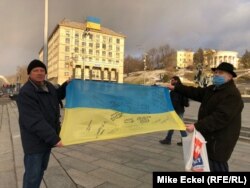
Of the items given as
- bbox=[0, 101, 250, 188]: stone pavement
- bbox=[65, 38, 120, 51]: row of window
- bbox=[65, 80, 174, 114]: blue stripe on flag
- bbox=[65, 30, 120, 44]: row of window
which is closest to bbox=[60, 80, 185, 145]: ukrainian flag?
bbox=[65, 80, 174, 114]: blue stripe on flag

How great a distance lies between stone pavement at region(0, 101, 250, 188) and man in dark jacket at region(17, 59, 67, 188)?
4.42 ft

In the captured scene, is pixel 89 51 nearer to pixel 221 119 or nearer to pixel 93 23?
pixel 93 23

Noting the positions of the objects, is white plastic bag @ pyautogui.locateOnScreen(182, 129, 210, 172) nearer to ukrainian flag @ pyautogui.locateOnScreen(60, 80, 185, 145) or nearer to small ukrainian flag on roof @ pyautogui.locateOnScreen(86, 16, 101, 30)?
ukrainian flag @ pyautogui.locateOnScreen(60, 80, 185, 145)

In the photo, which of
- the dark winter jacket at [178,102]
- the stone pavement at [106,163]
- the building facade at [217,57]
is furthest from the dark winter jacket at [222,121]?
the building facade at [217,57]

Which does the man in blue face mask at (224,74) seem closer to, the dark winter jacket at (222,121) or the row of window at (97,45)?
the dark winter jacket at (222,121)

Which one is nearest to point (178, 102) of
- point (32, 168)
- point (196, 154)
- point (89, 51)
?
point (196, 154)

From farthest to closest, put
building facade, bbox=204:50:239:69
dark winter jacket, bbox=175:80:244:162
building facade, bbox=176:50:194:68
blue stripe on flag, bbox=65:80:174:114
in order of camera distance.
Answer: building facade, bbox=176:50:194:68 < building facade, bbox=204:50:239:69 < blue stripe on flag, bbox=65:80:174:114 < dark winter jacket, bbox=175:80:244:162

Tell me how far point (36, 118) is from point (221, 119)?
2.18 meters

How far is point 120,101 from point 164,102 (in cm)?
85

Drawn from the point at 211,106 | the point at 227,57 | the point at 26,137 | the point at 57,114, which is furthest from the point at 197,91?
the point at 227,57

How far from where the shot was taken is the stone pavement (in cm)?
473

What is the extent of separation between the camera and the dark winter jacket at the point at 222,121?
3193mm

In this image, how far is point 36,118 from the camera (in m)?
3.07

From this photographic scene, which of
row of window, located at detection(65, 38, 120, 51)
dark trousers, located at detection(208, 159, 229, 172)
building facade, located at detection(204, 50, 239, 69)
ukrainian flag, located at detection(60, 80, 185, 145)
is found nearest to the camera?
dark trousers, located at detection(208, 159, 229, 172)
